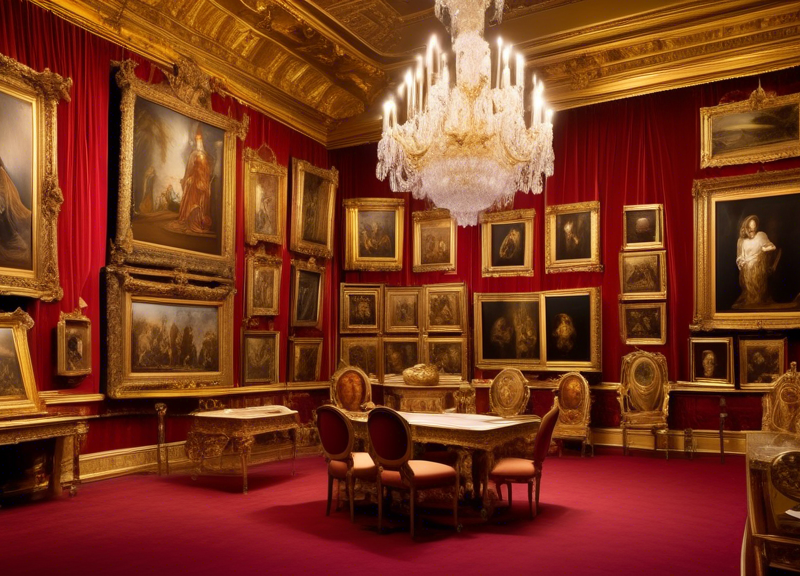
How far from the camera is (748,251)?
10.3 metres

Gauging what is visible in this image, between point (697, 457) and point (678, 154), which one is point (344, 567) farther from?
point (678, 154)

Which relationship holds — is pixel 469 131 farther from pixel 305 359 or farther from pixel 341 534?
pixel 305 359

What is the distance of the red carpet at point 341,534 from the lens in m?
5.16

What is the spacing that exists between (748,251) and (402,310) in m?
5.79

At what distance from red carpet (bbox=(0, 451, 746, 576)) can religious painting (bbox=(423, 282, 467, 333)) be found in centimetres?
439

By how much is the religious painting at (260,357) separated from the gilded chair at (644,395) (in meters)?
5.48

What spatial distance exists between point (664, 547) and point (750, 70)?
304 inches

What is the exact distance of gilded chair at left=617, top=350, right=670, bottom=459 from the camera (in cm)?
1030

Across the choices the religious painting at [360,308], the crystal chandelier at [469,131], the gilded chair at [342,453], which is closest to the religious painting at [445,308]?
the religious painting at [360,308]

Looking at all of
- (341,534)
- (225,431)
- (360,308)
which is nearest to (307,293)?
(360,308)

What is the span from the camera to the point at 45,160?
798 cm

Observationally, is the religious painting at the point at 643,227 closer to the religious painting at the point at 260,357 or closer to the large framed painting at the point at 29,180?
the religious painting at the point at 260,357

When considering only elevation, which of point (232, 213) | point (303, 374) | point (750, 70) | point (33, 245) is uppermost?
point (750, 70)

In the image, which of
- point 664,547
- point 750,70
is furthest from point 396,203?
point 664,547
